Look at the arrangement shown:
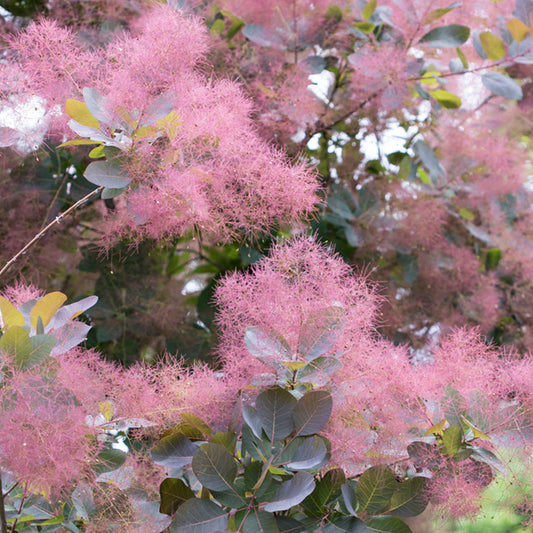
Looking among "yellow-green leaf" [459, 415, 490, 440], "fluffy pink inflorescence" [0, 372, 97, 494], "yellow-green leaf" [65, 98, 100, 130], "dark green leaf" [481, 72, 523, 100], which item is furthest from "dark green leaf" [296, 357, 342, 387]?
"dark green leaf" [481, 72, 523, 100]

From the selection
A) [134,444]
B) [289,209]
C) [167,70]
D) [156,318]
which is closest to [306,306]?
[289,209]

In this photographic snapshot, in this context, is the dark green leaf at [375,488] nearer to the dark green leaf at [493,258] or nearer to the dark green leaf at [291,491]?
the dark green leaf at [291,491]

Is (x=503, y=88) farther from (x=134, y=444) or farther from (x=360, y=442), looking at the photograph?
(x=134, y=444)

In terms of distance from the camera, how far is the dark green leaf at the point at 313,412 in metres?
1.00

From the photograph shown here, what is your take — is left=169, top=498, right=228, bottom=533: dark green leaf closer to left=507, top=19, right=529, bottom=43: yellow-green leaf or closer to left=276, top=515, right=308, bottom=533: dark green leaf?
left=276, top=515, right=308, bottom=533: dark green leaf

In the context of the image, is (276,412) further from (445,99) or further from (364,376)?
(445,99)

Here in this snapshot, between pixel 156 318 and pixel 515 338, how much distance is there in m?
1.06

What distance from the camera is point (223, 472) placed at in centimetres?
97

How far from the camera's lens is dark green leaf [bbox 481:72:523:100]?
171 cm

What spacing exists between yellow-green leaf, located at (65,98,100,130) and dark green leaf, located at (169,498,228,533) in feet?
2.08

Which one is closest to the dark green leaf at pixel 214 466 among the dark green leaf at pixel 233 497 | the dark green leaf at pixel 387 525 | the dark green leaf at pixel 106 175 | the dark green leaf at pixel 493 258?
the dark green leaf at pixel 233 497

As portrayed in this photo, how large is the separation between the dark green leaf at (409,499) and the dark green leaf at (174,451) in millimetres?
330

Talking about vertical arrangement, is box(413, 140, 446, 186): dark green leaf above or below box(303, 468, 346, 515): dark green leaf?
above

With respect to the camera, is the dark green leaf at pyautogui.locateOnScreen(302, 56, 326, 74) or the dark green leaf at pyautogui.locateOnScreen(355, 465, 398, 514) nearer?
the dark green leaf at pyautogui.locateOnScreen(355, 465, 398, 514)
